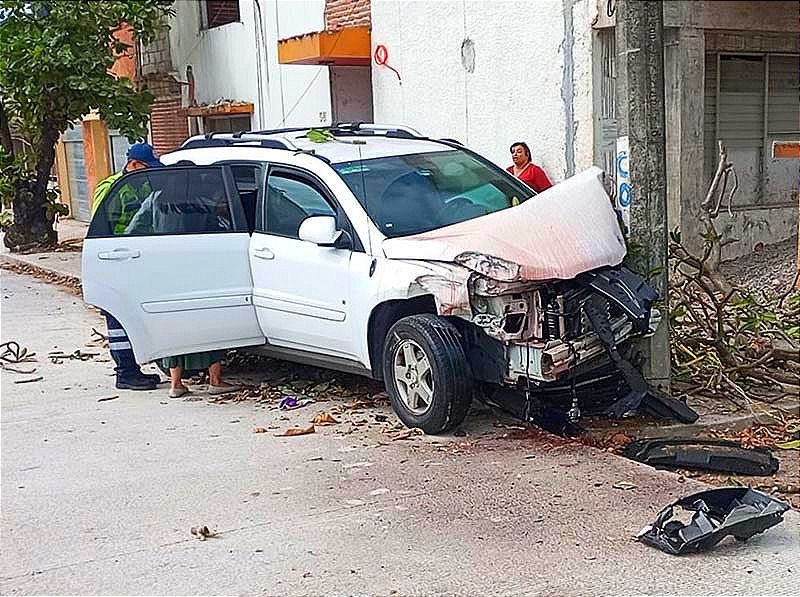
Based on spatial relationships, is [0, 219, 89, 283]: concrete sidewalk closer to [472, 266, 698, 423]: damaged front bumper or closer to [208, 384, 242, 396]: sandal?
[208, 384, 242, 396]: sandal

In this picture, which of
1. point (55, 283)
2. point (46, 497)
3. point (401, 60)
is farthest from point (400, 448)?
point (55, 283)

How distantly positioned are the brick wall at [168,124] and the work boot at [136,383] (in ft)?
40.2

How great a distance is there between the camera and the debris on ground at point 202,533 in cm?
445

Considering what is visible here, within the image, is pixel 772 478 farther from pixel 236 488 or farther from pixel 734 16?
pixel 734 16

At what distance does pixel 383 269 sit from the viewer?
6027mm

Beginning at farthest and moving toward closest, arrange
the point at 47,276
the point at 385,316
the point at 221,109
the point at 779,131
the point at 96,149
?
the point at 96,149 < the point at 221,109 < the point at 47,276 < the point at 779,131 < the point at 385,316

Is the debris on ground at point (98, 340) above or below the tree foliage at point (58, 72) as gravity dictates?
below

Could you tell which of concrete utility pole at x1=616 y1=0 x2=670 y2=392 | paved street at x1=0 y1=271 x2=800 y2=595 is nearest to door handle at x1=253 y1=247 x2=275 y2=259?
paved street at x1=0 y1=271 x2=800 y2=595

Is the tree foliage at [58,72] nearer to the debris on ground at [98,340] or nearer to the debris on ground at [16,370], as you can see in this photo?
the debris on ground at [98,340]

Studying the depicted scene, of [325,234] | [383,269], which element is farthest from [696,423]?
[325,234]

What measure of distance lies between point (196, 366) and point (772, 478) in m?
4.12

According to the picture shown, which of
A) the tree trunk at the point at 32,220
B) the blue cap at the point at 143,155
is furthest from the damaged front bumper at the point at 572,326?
the tree trunk at the point at 32,220

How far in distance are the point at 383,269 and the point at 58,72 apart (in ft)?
39.3

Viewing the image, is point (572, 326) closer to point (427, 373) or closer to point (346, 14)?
point (427, 373)
